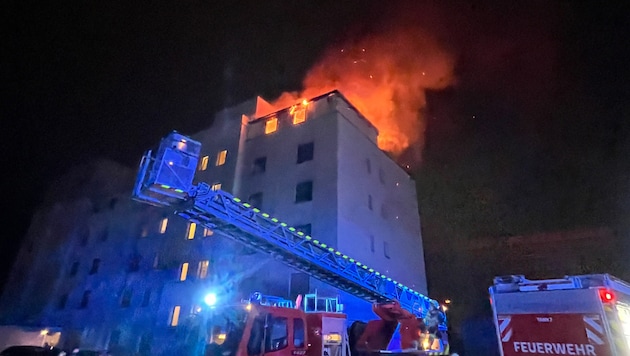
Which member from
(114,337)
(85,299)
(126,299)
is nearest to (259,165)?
(126,299)

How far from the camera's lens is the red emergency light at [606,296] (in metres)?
7.31

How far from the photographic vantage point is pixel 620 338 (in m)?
7.04

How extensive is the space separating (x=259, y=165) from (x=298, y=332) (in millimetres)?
16832

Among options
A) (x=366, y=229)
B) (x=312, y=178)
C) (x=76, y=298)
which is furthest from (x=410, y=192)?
(x=76, y=298)

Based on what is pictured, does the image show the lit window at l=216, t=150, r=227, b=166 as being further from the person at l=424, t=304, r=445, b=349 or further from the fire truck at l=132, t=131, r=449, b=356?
the person at l=424, t=304, r=445, b=349

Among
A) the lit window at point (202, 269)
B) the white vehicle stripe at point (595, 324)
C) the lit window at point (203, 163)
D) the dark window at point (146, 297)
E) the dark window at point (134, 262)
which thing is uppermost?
the lit window at point (203, 163)

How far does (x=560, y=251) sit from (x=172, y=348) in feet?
92.2

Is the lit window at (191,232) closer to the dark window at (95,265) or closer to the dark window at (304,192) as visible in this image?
the dark window at (304,192)

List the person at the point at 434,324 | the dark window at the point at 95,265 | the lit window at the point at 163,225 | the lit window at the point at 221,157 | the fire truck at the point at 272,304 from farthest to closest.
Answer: the dark window at the point at 95,265 → the lit window at the point at 163,225 → the lit window at the point at 221,157 → the person at the point at 434,324 → the fire truck at the point at 272,304

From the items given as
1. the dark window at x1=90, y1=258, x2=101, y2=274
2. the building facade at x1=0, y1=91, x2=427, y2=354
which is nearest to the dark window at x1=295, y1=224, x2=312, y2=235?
the building facade at x1=0, y1=91, x2=427, y2=354

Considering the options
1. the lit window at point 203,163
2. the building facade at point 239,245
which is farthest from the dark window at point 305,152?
the lit window at point 203,163

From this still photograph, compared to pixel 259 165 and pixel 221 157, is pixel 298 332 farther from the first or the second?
pixel 221 157

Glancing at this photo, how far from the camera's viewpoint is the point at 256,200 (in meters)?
23.0

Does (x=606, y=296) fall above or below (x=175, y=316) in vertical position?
below
